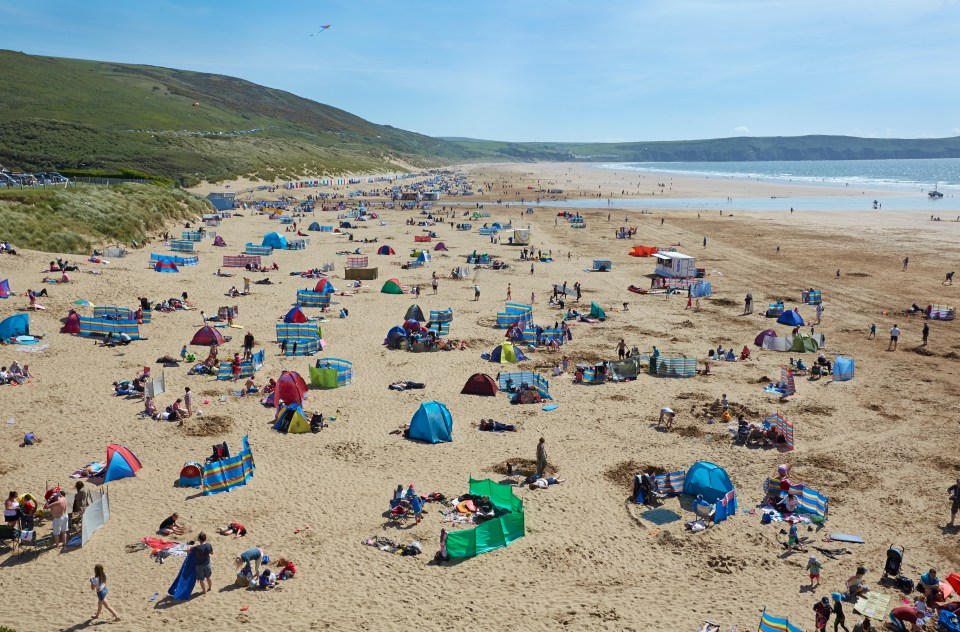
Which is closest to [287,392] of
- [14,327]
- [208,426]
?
[208,426]

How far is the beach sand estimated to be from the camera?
1162 cm

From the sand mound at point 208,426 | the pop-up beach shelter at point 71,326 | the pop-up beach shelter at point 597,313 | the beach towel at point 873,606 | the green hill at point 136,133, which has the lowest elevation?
the beach towel at point 873,606

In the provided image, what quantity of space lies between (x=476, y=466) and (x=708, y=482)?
5.71 meters

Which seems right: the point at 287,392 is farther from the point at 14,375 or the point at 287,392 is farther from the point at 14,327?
the point at 14,327

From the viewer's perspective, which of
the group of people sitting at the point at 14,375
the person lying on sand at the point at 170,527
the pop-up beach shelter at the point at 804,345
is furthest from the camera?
the pop-up beach shelter at the point at 804,345

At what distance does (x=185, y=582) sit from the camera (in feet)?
37.5

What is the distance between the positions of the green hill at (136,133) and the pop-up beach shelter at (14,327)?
6689 centimetres

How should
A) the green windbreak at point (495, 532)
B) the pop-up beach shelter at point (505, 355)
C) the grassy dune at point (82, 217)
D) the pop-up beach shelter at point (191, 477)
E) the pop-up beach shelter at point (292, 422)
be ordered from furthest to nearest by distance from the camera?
the grassy dune at point (82, 217)
the pop-up beach shelter at point (505, 355)
the pop-up beach shelter at point (292, 422)
the pop-up beach shelter at point (191, 477)
the green windbreak at point (495, 532)

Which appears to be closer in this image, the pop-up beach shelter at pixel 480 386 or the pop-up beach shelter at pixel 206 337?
the pop-up beach shelter at pixel 480 386

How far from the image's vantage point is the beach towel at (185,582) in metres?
11.4

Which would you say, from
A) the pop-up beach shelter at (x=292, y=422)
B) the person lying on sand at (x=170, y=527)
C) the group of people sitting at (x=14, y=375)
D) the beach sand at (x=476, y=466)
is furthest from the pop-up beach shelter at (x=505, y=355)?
the group of people sitting at (x=14, y=375)

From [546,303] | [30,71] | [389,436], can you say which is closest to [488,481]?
[389,436]

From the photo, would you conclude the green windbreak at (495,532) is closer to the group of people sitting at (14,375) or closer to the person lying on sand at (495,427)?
the person lying on sand at (495,427)

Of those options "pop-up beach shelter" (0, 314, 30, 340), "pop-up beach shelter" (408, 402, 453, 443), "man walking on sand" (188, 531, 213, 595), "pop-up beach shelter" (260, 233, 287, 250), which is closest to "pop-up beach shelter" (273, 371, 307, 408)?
"pop-up beach shelter" (408, 402, 453, 443)
